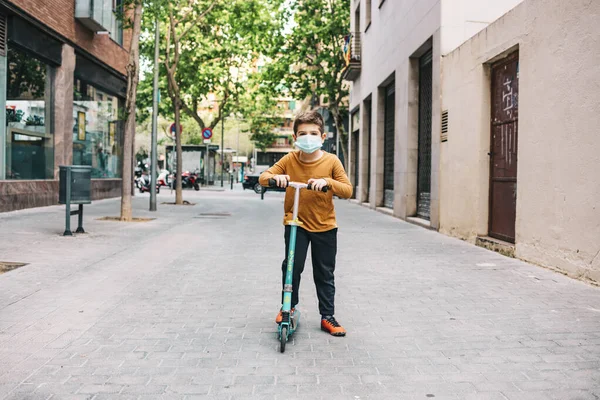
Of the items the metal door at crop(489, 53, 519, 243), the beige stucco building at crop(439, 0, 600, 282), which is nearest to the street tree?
the beige stucco building at crop(439, 0, 600, 282)

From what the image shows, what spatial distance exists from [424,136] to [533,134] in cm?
688

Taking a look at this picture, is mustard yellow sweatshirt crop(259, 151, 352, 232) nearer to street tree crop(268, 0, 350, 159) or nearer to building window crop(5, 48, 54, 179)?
building window crop(5, 48, 54, 179)

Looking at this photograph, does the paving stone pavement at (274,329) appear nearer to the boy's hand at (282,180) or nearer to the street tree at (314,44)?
the boy's hand at (282,180)

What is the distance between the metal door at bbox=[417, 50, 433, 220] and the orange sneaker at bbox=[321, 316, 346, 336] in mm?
9997

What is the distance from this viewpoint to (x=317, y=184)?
386cm

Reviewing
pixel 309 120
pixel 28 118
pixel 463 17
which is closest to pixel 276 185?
pixel 309 120

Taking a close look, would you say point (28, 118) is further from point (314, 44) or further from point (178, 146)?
point (314, 44)

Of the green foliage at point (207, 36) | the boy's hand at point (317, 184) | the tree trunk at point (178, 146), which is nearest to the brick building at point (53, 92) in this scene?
the green foliage at point (207, 36)

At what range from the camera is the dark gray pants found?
4.31 metres

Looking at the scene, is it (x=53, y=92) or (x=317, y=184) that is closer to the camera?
(x=317, y=184)

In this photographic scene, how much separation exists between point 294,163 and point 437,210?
8605mm

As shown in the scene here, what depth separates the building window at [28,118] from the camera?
14258mm

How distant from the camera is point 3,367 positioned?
141 inches

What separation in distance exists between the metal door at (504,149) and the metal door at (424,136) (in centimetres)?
431
